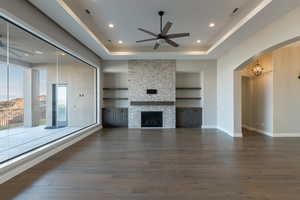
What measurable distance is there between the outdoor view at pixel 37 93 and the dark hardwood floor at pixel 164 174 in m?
0.99

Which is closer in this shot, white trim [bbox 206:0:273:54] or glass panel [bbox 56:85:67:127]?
white trim [bbox 206:0:273:54]

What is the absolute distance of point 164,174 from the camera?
3.19 metres

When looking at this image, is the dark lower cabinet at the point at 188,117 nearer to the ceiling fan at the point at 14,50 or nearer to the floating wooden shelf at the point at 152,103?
the floating wooden shelf at the point at 152,103

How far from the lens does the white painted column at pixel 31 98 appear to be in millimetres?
5375

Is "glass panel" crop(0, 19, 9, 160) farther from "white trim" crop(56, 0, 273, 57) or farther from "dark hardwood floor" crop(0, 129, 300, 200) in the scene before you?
"white trim" crop(56, 0, 273, 57)

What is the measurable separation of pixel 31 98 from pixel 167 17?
5.01m

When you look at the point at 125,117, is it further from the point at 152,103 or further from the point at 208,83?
the point at 208,83

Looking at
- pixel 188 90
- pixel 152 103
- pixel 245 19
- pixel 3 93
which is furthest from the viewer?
pixel 188 90

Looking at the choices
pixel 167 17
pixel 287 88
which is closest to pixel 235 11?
pixel 167 17

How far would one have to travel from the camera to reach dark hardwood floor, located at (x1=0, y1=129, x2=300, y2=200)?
2545 millimetres

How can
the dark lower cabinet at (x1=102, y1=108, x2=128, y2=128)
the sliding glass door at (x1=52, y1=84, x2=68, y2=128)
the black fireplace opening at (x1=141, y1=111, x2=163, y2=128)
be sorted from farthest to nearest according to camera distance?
the dark lower cabinet at (x1=102, y1=108, x2=128, y2=128) < the black fireplace opening at (x1=141, y1=111, x2=163, y2=128) < the sliding glass door at (x1=52, y1=84, x2=68, y2=128)

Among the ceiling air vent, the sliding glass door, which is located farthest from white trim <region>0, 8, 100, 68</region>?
the ceiling air vent

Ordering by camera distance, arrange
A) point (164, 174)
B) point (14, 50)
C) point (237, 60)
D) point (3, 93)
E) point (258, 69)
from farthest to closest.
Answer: point (258, 69)
point (237, 60)
point (14, 50)
point (3, 93)
point (164, 174)

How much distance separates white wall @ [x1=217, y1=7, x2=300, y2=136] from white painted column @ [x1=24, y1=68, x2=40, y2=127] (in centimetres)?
692
